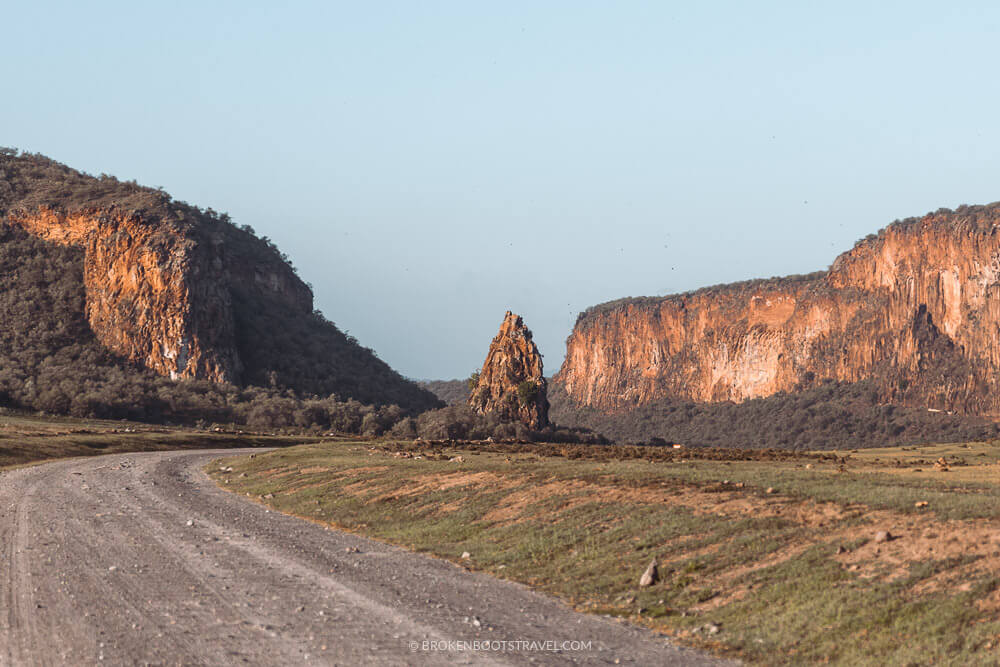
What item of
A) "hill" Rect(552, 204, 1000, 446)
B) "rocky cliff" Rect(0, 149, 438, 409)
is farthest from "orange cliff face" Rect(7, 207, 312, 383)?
"hill" Rect(552, 204, 1000, 446)

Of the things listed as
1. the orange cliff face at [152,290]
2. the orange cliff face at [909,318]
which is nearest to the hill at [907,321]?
the orange cliff face at [909,318]

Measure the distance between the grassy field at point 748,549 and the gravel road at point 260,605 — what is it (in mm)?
1277

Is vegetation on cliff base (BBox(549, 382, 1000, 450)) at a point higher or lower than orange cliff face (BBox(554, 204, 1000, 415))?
lower

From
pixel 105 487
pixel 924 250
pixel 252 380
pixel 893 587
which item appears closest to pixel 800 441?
pixel 924 250

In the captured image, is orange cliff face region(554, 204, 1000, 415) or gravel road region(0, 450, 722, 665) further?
orange cliff face region(554, 204, 1000, 415)

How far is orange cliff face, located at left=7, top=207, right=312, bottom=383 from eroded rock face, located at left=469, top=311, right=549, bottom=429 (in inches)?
1557

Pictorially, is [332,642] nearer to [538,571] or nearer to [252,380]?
[538,571]

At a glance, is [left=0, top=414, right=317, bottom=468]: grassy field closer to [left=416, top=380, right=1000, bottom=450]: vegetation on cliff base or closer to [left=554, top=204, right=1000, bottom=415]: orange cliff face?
[left=416, top=380, right=1000, bottom=450]: vegetation on cliff base

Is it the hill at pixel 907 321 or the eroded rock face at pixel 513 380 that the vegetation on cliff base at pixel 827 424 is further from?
the eroded rock face at pixel 513 380

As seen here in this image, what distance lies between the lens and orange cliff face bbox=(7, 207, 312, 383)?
125 meters

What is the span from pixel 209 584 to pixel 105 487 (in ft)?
70.6

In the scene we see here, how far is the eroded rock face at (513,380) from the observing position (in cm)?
10800

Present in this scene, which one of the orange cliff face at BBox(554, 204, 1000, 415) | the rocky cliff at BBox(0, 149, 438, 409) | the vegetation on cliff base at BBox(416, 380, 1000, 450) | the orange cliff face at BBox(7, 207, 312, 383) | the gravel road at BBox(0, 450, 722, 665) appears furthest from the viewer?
the orange cliff face at BBox(554, 204, 1000, 415)

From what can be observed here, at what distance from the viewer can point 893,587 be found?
1423 centimetres
